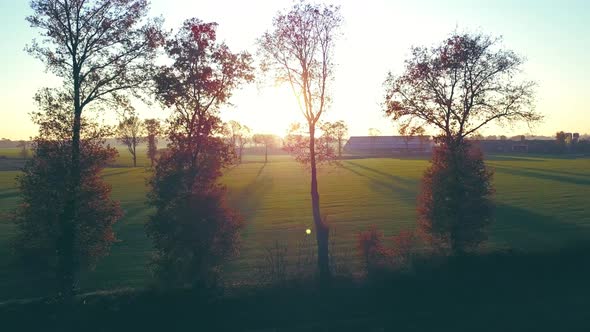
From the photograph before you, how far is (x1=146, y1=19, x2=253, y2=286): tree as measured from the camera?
17453 millimetres

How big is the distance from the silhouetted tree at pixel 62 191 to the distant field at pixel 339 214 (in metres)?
3.79

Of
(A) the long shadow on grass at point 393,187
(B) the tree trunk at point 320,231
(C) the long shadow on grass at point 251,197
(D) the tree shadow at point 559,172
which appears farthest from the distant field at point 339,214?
(B) the tree trunk at point 320,231

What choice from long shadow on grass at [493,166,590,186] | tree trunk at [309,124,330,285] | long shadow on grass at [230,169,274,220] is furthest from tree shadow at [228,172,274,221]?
long shadow on grass at [493,166,590,186]

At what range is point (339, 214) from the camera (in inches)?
1647

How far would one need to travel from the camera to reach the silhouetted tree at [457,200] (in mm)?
21609

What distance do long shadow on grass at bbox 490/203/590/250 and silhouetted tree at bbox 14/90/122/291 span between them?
A: 24.3m

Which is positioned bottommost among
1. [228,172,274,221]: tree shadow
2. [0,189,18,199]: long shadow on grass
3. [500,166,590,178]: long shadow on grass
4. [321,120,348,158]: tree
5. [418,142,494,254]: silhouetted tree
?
[228,172,274,221]: tree shadow

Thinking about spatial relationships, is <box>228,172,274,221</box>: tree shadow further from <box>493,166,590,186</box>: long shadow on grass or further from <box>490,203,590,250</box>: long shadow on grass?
<box>493,166,590,186</box>: long shadow on grass

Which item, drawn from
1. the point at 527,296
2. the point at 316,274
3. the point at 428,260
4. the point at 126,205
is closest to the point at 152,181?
the point at 316,274

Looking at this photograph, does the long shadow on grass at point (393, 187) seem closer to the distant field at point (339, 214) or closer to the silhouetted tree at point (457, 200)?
the distant field at point (339, 214)

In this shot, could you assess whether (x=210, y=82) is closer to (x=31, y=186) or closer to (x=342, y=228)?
(x=31, y=186)

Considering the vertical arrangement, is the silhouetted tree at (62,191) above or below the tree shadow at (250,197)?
above

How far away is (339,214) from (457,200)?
20622 millimetres

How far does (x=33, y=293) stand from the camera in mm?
20688
